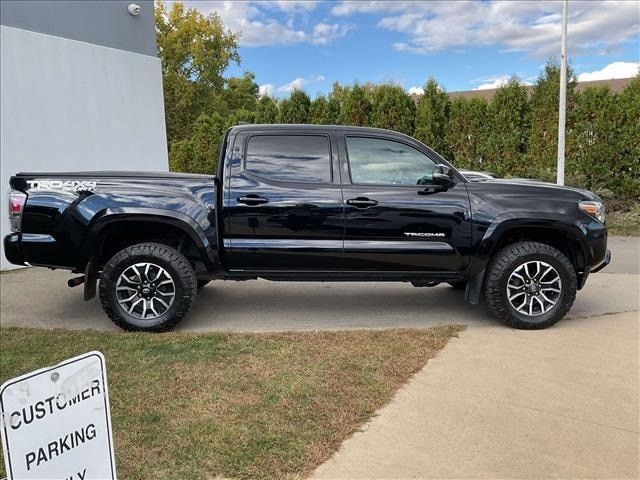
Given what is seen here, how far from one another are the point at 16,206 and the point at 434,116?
1009cm

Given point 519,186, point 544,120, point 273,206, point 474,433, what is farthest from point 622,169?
point 474,433

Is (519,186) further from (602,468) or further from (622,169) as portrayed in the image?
(622,169)

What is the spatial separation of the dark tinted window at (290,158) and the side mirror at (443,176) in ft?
3.27

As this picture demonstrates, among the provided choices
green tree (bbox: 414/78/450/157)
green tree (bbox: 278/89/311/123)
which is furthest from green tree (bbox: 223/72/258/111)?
green tree (bbox: 414/78/450/157)

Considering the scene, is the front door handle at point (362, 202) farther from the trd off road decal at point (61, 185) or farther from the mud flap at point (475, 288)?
the trd off road decal at point (61, 185)

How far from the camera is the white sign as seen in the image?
5.52ft

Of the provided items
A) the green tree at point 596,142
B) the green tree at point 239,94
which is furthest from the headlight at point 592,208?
the green tree at point 239,94

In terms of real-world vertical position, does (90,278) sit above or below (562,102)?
below

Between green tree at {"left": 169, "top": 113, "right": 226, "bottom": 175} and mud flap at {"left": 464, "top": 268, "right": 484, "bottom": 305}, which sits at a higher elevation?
green tree at {"left": 169, "top": 113, "right": 226, "bottom": 175}

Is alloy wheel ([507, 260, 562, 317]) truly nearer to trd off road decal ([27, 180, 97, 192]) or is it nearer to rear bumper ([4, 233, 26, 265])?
trd off road decal ([27, 180, 97, 192])

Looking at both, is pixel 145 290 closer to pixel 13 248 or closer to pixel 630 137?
pixel 13 248

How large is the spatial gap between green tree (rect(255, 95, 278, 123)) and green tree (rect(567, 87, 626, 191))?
7.27m

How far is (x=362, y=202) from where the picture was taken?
5172mm

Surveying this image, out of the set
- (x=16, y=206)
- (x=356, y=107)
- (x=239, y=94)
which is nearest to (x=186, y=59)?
(x=239, y=94)
